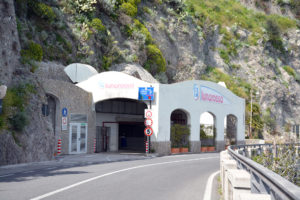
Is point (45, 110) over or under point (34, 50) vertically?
under

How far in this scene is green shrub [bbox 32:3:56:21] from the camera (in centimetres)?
3988

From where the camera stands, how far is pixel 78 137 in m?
29.6

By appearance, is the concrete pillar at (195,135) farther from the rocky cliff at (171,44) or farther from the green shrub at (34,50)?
the green shrub at (34,50)

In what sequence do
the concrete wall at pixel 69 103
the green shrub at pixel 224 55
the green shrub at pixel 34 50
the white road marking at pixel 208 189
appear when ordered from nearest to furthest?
the white road marking at pixel 208 189, the concrete wall at pixel 69 103, the green shrub at pixel 34 50, the green shrub at pixel 224 55

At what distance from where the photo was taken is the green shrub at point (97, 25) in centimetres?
4522

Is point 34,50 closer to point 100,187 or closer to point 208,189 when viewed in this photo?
point 100,187

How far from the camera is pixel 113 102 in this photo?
35625mm

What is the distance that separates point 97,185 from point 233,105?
31.2m

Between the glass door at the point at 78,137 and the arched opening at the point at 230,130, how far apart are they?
18788 mm

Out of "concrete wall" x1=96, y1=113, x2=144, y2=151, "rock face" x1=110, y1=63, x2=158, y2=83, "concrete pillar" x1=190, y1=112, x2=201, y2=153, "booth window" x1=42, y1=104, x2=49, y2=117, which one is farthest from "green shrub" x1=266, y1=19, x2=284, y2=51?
"booth window" x1=42, y1=104, x2=49, y2=117

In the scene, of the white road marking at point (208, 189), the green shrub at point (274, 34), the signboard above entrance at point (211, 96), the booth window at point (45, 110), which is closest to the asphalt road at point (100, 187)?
the white road marking at point (208, 189)

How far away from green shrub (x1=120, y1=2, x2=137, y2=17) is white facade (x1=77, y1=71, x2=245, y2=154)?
17752 mm

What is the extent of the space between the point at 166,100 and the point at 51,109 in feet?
31.6

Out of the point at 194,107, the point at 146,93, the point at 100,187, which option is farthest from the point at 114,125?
the point at 100,187
